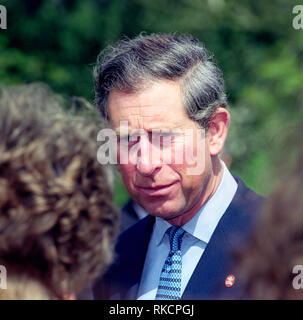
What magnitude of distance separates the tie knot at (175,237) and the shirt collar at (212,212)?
3 centimetres

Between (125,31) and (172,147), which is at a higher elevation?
(125,31)

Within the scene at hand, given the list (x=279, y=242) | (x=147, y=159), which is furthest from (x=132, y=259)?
(x=279, y=242)

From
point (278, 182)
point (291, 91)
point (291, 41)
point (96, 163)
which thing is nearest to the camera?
point (278, 182)

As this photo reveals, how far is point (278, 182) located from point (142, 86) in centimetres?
132

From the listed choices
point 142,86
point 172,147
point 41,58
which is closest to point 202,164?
point 172,147

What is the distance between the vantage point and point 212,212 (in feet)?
8.40

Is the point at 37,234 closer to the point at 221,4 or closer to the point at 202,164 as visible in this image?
the point at 202,164

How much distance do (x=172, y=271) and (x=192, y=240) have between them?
0.53ft

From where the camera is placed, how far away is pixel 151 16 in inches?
325

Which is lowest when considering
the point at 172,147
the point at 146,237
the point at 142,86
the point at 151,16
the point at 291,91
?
the point at 146,237

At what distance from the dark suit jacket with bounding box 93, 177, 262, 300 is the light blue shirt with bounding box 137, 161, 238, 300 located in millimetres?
37

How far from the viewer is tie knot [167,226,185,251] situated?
2555mm

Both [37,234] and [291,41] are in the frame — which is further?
[291,41]
